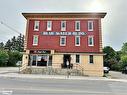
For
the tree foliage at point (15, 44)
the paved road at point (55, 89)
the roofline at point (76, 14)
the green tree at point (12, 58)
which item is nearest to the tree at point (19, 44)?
the tree foliage at point (15, 44)

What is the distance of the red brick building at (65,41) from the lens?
37.6 metres

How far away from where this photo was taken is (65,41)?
39062 mm

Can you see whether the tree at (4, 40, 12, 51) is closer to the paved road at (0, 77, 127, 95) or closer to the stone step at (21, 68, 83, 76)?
the stone step at (21, 68, 83, 76)

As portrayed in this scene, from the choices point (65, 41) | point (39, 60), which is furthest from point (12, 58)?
point (65, 41)

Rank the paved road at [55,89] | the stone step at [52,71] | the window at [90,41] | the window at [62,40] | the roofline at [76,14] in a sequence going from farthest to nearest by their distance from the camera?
the window at [62,40] < the roofline at [76,14] < the window at [90,41] < the stone step at [52,71] < the paved road at [55,89]

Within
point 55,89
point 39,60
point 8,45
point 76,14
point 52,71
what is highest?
point 8,45

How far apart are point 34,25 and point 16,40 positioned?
76.7 metres

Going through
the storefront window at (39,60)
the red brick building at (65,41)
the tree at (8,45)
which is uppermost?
the tree at (8,45)

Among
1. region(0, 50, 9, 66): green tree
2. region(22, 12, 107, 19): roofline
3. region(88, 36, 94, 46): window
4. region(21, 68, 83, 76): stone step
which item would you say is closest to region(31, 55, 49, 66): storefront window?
region(21, 68, 83, 76): stone step

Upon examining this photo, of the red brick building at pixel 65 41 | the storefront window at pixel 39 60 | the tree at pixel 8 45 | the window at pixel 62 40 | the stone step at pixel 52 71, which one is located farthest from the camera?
the tree at pixel 8 45

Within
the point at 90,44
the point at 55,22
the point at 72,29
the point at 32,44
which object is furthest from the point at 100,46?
the point at 32,44

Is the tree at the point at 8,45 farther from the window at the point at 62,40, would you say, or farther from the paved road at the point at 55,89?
the paved road at the point at 55,89

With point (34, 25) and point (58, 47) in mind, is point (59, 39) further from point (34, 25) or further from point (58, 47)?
point (34, 25)

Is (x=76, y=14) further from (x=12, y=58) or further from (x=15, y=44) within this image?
(x=15, y=44)
